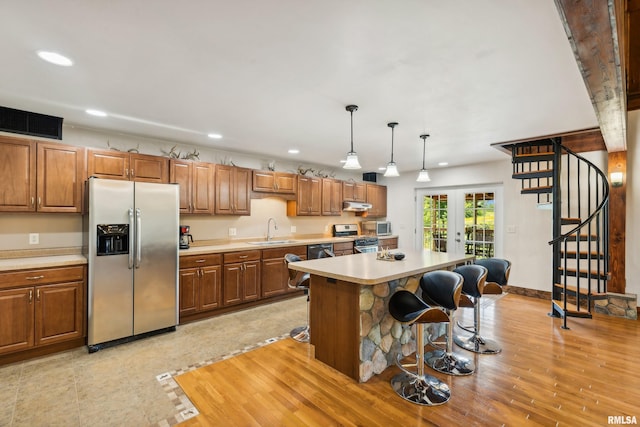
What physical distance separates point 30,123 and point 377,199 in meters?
6.11

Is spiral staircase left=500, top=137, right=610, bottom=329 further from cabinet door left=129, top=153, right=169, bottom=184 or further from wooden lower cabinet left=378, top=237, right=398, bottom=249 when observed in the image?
cabinet door left=129, top=153, right=169, bottom=184

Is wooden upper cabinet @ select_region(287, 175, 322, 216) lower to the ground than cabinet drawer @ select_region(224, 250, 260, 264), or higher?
higher

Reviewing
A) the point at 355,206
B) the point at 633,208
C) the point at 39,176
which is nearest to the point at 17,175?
the point at 39,176

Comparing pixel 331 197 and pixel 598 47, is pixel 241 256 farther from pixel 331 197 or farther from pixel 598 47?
pixel 598 47

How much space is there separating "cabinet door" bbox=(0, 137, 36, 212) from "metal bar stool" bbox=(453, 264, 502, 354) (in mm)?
4462

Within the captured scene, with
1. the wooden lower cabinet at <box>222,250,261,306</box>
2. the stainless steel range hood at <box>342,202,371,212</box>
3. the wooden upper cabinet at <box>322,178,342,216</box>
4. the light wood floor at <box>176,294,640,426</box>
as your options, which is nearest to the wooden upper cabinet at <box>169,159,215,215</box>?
the wooden lower cabinet at <box>222,250,261,306</box>

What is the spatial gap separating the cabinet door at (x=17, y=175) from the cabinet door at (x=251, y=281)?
251 cm

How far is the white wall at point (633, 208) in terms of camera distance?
412 centimetres

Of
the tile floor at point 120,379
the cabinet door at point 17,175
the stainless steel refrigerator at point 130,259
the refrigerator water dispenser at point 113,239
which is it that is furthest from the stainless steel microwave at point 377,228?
the cabinet door at point 17,175

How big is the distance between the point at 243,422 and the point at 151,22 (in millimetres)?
2566

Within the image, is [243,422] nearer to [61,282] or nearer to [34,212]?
[61,282]

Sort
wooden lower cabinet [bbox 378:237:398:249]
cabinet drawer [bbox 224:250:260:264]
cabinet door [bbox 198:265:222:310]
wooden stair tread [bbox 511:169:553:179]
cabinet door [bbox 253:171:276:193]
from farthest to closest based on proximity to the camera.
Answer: wooden lower cabinet [bbox 378:237:398:249]
cabinet door [bbox 253:171:276:193]
wooden stair tread [bbox 511:169:553:179]
cabinet drawer [bbox 224:250:260:264]
cabinet door [bbox 198:265:222:310]

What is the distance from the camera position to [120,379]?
8.36 feet

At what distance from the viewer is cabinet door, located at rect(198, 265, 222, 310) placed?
13.0 ft
